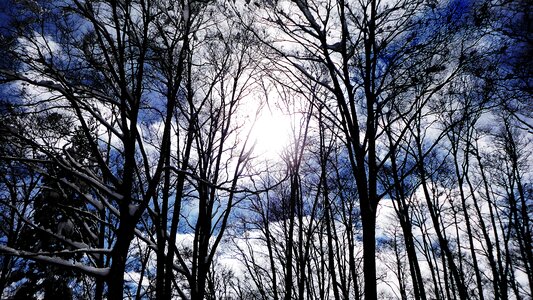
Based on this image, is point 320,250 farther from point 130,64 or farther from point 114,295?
point 130,64

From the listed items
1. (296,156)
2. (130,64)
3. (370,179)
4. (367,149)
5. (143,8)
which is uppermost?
(143,8)

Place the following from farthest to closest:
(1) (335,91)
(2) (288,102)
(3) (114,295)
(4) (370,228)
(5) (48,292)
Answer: (5) (48,292), (2) (288,102), (1) (335,91), (4) (370,228), (3) (114,295)

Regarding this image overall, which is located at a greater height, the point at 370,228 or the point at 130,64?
the point at 130,64

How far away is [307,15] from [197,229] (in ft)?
17.4

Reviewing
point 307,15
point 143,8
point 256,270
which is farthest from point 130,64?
point 256,270

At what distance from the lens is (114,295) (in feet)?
12.8

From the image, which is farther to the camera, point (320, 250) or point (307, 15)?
point (320, 250)

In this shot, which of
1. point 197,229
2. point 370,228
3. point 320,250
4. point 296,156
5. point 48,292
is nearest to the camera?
point 370,228

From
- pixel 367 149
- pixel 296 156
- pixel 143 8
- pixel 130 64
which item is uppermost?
pixel 143 8

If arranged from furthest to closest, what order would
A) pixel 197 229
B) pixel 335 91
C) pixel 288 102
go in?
pixel 288 102, pixel 197 229, pixel 335 91

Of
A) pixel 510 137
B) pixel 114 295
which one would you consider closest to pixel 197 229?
pixel 114 295

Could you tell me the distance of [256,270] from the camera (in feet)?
37.4

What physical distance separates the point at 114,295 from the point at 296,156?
5.48 meters

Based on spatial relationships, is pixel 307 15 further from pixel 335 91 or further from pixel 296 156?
pixel 296 156
